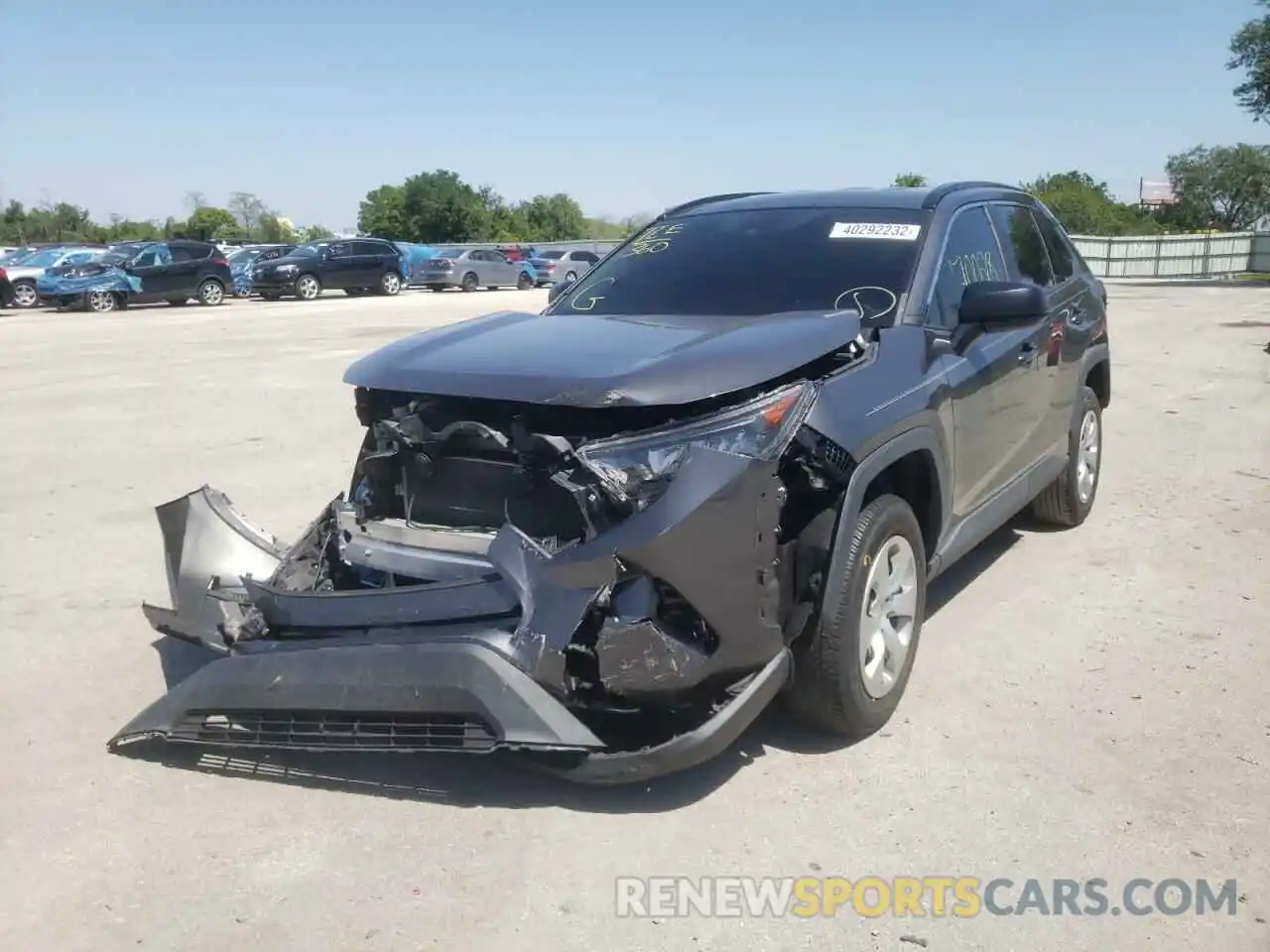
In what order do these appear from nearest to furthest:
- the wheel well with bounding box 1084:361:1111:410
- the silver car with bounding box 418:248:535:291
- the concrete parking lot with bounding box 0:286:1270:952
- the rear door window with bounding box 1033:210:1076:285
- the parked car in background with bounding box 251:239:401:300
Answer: the concrete parking lot with bounding box 0:286:1270:952 → the rear door window with bounding box 1033:210:1076:285 → the wheel well with bounding box 1084:361:1111:410 → the parked car in background with bounding box 251:239:401:300 → the silver car with bounding box 418:248:535:291

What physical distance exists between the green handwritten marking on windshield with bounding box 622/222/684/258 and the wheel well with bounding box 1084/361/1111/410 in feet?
9.01

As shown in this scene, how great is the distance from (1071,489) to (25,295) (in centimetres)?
2851

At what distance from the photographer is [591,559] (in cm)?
326

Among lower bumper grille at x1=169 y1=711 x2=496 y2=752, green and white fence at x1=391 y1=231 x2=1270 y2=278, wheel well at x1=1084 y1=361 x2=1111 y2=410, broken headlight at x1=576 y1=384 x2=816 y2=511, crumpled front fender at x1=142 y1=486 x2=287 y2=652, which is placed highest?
broken headlight at x1=576 y1=384 x2=816 y2=511

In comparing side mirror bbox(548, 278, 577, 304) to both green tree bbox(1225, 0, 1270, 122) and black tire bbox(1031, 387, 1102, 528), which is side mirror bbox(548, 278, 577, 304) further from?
green tree bbox(1225, 0, 1270, 122)

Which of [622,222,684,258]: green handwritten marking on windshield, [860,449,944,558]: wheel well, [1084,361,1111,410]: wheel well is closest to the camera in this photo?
[860,449,944,558]: wheel well

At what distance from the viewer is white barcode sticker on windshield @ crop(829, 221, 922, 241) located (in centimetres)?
483

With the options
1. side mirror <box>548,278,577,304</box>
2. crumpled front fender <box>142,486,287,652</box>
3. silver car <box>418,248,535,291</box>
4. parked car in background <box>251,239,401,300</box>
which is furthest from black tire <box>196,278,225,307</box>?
crumpled front fender <box>142,486,287,652</box>

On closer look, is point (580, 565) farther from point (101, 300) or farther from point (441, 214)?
point (441, 214)

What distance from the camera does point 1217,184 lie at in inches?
3295

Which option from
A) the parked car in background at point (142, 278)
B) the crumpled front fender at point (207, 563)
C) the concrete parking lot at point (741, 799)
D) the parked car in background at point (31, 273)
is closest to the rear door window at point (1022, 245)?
the concrete parking lot at point (741, 799)

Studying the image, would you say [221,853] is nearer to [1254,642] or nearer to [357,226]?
[1254,642]

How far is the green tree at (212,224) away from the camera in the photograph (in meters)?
81.9

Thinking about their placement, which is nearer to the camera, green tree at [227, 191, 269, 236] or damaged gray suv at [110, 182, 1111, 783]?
damaged gray suv at [110, 182, 1111, 783]
